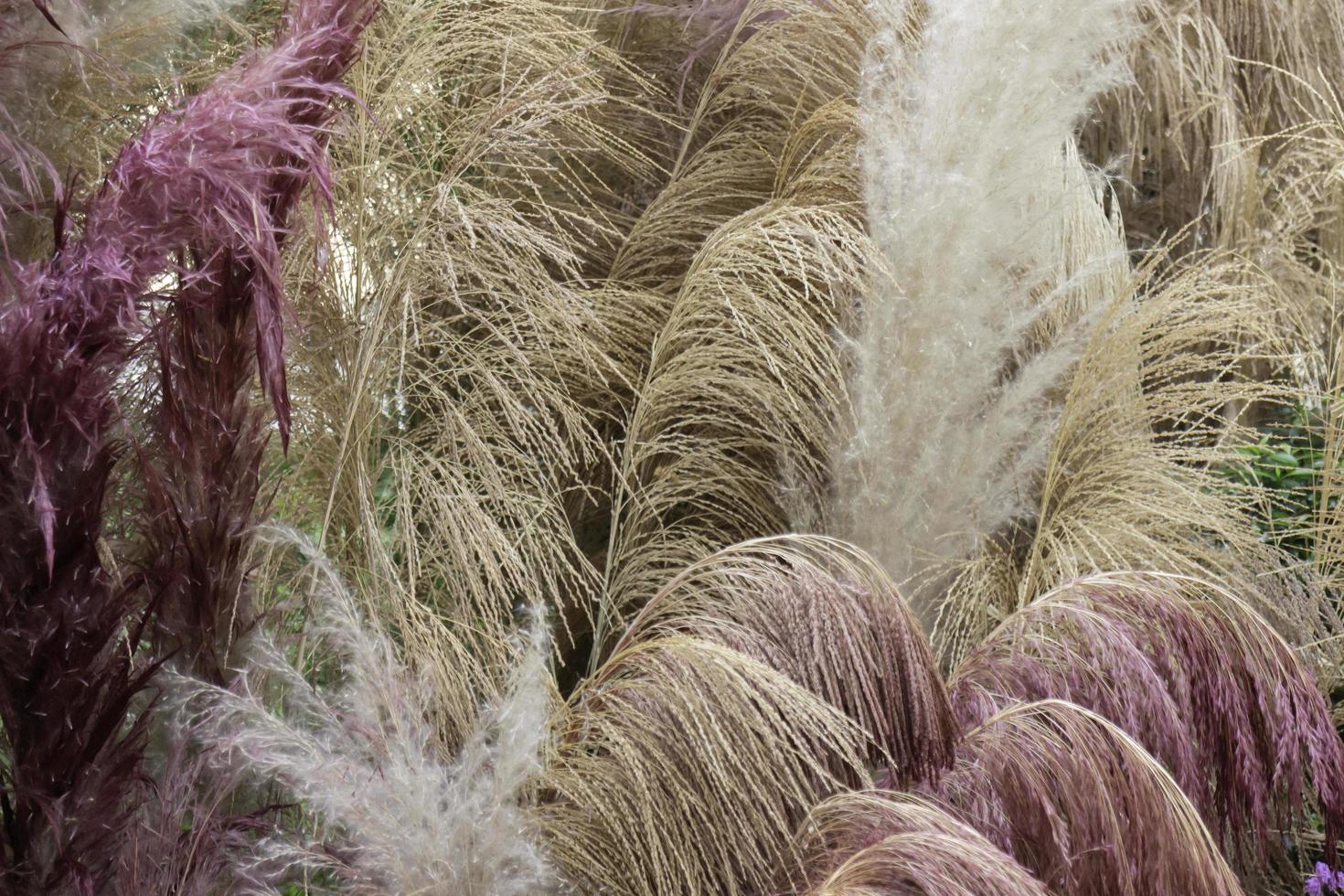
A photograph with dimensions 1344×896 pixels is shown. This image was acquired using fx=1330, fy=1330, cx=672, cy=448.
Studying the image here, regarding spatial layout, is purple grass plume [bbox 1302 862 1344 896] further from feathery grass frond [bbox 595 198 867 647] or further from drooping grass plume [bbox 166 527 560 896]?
drooping grass plume [bbox 166 527 560 896]

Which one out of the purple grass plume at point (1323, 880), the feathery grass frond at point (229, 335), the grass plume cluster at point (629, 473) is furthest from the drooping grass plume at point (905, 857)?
the purple grass plume at point (1323, 880)

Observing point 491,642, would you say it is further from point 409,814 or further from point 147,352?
point 147,352

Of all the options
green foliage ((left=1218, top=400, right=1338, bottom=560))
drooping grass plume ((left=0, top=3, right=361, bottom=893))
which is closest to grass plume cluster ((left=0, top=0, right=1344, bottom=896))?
drooping grass plume ((left=0, top=3, right=361, bottom=893))

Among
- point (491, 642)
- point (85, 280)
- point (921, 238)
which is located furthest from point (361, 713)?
point (921, 238)

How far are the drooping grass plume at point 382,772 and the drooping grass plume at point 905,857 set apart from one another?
0.31 meters

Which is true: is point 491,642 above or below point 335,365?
below

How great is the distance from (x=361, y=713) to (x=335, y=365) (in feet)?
2.21

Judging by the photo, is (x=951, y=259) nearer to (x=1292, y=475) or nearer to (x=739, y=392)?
(x=739, y=392)

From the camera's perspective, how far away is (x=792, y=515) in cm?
203

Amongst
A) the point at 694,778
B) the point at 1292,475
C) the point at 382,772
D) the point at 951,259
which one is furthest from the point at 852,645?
the point at 1292,475

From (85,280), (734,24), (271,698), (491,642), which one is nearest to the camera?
(85,280)

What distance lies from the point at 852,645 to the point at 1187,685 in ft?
1.79

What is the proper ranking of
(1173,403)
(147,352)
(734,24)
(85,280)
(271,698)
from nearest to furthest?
1. (85,280)
2. (147,352)
3. (271,698)
4. (1173,403)
5. (734,24)

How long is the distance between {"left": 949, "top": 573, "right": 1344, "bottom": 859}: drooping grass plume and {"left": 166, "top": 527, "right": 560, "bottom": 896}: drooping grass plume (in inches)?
25.2
